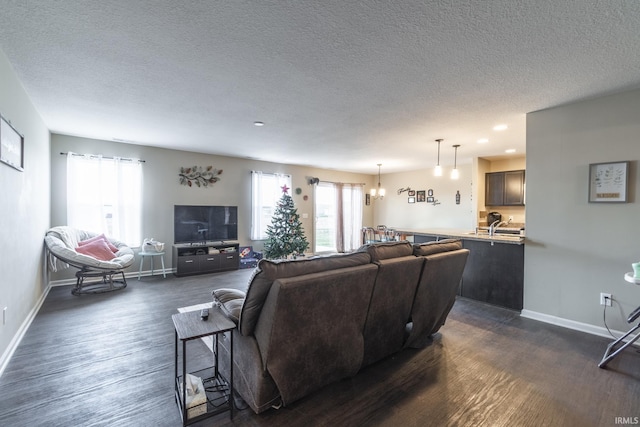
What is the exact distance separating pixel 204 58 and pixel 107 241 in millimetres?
4183

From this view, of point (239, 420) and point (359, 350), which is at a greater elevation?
point (359, 350)

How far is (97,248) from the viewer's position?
4.71 meters

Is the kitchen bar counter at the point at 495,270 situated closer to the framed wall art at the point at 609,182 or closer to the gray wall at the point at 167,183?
the framed wall art at the point at 609,182

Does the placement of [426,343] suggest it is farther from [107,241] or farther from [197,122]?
[107,241]

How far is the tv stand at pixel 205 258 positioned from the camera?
559 centimetres

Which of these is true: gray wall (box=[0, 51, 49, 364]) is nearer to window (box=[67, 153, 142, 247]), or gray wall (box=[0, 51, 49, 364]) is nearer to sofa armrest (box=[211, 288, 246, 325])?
window (box=[67, 153, 142, 247])

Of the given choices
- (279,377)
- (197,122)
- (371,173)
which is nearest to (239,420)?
(279,377)

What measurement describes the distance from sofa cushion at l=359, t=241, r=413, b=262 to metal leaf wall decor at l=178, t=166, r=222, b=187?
4.88 m

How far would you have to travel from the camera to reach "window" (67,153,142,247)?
4.99 meters

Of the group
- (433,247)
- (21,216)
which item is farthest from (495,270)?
(21,216)

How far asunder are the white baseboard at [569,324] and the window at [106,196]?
640 cm

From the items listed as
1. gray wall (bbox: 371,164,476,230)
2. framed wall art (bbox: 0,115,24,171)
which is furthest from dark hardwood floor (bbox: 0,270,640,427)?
gray wall (bbox: 371,164,476,230)

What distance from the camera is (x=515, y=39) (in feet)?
6.66

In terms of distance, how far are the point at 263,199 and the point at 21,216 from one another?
177 inches
